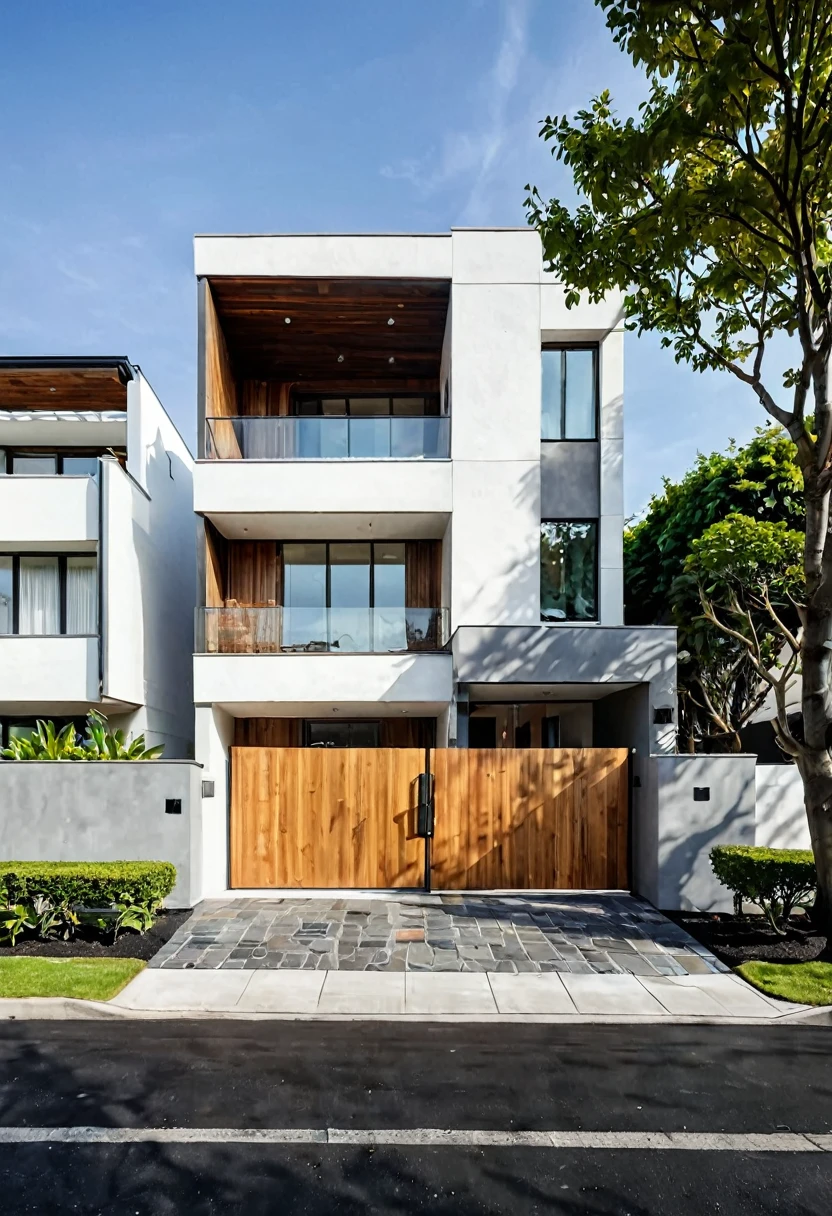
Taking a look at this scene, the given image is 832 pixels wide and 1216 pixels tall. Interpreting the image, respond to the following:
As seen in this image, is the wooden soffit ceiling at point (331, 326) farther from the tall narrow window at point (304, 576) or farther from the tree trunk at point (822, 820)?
the tree trunk at point (822, 820)

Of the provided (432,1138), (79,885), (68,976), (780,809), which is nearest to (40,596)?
(79,885)

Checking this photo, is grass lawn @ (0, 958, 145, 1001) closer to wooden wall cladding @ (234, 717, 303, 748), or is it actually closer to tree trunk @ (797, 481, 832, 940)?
wooden wall cladding @ (234, 717, 303, 748)

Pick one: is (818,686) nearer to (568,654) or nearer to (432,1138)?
(568,654)

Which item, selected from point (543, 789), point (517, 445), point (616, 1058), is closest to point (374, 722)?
point (543, 789)

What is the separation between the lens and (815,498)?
7.88m

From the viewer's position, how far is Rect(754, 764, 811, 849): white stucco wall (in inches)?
380

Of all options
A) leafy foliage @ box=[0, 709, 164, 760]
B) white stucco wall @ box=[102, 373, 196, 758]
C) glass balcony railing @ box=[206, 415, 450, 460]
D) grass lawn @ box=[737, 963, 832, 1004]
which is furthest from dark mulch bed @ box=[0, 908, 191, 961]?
glass balcony railing @ box=[206, 415, 450, 460]

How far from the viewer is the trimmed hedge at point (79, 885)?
810cm

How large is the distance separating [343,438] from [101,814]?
7647 millimetres

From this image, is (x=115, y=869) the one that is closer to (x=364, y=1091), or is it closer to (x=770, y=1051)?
(x=364, y=1091)

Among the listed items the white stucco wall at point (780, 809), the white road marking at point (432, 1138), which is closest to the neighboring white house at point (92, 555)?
the white road marking at point (432, 1138)

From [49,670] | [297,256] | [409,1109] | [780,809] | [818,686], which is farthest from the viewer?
[297,256]

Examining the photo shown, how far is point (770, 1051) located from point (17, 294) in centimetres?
1597

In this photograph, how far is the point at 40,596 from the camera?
13.1 meters
